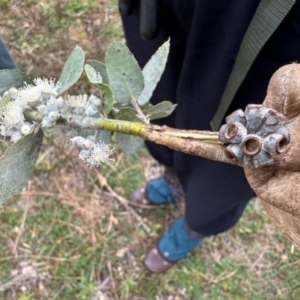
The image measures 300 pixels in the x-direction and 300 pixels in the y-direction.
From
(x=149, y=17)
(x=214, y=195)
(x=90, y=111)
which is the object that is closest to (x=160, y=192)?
(x=214, y=195)

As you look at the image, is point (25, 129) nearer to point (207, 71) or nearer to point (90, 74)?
point (90, 74)

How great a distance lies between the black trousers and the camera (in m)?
0.68

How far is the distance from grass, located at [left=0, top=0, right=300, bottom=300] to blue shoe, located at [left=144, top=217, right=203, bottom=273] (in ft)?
0.15

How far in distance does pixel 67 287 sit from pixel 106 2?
43.7 inches

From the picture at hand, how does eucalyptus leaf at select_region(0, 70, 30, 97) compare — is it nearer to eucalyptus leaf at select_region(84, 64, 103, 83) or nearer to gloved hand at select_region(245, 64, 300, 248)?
eucalyptus leaf at select_region(84, 64, 103, 83)

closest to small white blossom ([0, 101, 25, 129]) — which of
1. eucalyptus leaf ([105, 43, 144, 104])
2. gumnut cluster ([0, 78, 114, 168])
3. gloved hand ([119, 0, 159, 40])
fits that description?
gumnut cluster ([0, 78, 114, 168])

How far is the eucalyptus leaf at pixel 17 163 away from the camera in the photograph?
0.45 metres

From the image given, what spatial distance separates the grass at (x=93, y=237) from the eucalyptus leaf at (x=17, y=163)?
3.60 ft

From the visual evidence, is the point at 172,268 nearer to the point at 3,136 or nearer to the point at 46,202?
the point at 46,202

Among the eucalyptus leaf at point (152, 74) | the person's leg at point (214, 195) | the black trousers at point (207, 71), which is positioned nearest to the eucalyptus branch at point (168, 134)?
the eucalyptus leaf at point (152, 74)

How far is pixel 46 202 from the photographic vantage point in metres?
1.60

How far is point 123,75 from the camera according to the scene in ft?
1.78

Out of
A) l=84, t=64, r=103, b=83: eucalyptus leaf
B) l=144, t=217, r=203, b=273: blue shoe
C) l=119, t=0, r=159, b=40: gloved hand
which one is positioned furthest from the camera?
l=144, t=217, r=203, b=273: blue shoe

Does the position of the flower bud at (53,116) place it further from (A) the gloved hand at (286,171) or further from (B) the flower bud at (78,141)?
(A) the gloved hand at (286,171)
